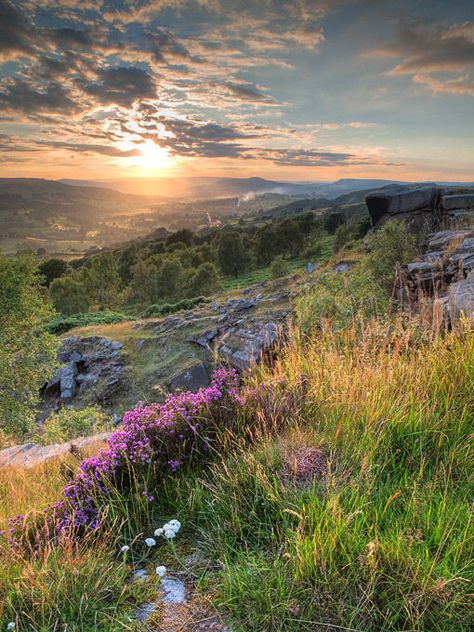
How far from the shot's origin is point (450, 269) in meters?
9.94

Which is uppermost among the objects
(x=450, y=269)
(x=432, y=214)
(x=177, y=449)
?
(x=432, y=214)

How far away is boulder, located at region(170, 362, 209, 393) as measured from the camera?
15148 millimetres

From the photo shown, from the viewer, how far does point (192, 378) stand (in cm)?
1550

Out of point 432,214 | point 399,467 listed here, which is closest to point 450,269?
point 399,467

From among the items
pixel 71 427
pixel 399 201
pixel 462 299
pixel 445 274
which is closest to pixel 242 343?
pixel 71 427

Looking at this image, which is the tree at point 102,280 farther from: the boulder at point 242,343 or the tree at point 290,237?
the boulder at point 242,343

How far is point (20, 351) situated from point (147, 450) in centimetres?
1909

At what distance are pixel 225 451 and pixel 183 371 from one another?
42.5ft

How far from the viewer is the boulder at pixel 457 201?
22.0 m

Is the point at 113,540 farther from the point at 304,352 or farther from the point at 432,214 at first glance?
the point at 432,214

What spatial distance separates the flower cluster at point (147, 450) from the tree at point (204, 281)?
5540cm

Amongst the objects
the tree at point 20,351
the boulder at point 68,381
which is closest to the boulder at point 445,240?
the tree at point 20,351

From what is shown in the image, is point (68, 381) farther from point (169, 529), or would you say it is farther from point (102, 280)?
point (102, 280)

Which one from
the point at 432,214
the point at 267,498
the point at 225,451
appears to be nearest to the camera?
the point at 267,498
